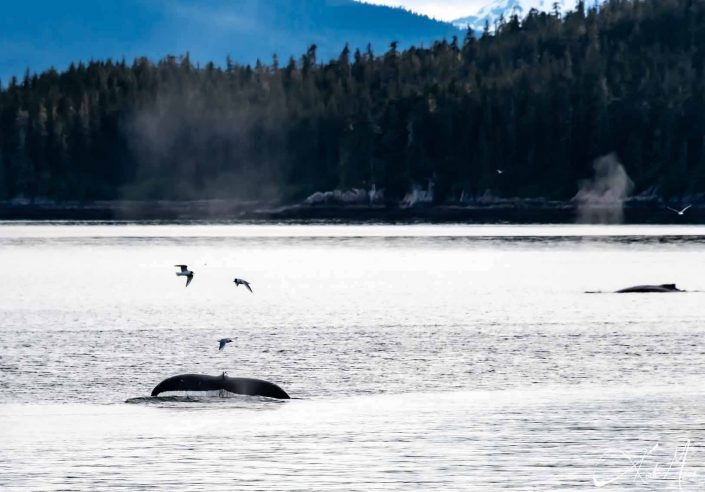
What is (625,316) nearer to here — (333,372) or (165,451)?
(333,372)

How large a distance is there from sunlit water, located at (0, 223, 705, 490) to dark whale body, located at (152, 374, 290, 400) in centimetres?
41

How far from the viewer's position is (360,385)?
145 feet

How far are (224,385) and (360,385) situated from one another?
4.79 meters

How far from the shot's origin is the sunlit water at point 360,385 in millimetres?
31938

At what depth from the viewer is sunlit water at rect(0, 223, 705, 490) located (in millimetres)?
31938

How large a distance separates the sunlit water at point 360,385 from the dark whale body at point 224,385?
41 cm
